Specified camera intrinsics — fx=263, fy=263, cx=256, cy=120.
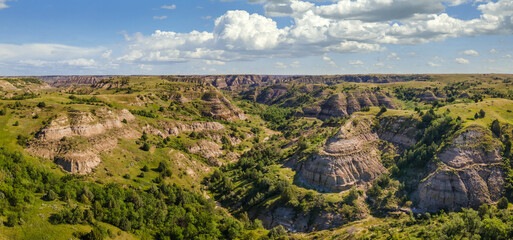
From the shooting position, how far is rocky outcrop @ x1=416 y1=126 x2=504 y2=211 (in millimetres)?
78562

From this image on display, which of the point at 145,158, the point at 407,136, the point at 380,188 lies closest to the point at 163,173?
the point at 145,158

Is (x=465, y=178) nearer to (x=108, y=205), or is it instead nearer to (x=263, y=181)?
(x=263, y=181)

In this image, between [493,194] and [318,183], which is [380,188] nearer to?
[318,183]

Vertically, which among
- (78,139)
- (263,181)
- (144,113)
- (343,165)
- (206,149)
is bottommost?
(263,181)

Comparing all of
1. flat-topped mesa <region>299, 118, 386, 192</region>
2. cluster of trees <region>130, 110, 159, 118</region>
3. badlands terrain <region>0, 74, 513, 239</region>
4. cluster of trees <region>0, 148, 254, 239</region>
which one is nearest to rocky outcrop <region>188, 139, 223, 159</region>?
badlands terrain <region>0, 74, 513, 239</region>

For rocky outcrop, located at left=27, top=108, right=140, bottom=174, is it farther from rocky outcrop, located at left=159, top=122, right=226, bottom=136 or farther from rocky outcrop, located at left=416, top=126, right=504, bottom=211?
rocky outcrop, located at left=416, top=126, right=504, bottom=211

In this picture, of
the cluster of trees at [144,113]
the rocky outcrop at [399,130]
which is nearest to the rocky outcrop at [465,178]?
the rocky outcrop at [399,130]

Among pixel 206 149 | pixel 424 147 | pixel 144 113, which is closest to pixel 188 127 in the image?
pixel 206 149

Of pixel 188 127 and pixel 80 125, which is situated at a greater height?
pixel 80 125

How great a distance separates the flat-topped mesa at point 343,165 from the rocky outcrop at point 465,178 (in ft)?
60.9

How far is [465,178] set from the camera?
264ft

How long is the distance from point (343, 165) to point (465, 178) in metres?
35.8

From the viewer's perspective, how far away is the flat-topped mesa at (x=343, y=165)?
94.2m

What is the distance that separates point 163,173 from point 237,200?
2978cm
